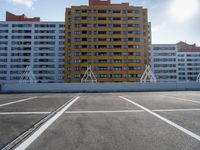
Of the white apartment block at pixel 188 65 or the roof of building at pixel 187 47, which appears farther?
the roof of building at pixel 187 47

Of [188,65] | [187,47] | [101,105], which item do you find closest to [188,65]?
[188,65]

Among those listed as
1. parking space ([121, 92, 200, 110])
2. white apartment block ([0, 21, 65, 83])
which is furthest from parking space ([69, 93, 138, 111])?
white apartment block ([0, 21, 65, 83])

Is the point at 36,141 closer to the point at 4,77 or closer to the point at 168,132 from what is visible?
the point at 168,132

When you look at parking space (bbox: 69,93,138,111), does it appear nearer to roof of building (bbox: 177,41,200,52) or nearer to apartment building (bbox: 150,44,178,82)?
apartment building (bbox: 150,44,178,82)

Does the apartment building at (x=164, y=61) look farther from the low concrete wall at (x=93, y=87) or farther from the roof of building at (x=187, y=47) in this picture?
the low concrete wall at (x=93, y=87)

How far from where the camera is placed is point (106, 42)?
56.4 meters

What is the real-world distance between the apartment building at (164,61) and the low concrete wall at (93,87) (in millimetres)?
45234

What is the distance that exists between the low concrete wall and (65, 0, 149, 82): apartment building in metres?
20.5

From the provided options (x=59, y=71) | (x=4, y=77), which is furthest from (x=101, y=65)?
(x=4, y=77)

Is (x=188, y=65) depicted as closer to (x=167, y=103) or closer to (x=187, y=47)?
(x=187, y=47)

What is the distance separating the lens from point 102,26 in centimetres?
5753

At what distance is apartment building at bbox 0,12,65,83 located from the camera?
69812mm

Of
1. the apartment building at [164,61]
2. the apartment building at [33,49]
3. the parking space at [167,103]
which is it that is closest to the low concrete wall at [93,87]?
the parking space at [167,103]

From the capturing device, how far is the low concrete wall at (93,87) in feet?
106
